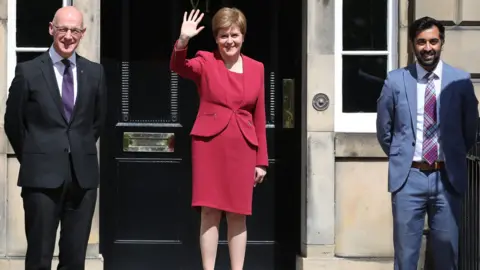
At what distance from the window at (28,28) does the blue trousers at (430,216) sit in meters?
3.18

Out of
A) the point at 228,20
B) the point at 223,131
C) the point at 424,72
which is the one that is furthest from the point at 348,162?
the point at 228,20

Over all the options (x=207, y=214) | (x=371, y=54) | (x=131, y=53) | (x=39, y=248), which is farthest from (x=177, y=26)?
(x=39, y=248)

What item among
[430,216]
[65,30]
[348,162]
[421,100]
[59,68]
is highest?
[65,30]

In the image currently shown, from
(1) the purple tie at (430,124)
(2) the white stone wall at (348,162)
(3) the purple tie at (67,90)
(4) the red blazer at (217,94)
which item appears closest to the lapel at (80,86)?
(3) the purple tie at (67,90)

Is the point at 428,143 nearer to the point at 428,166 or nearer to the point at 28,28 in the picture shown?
the point at 428,166

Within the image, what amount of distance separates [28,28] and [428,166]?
11.2 ft

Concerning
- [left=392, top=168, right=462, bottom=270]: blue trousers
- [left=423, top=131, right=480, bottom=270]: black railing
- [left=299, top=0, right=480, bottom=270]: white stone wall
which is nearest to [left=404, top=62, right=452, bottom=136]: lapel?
[left=392, top=168, right=462, bottom=270]: blue trousers

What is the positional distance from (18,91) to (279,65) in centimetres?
288

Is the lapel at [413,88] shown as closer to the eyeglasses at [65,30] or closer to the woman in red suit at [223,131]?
the woman in red suit at [223,131]

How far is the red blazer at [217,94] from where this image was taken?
17.0ft

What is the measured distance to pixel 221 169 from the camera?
5.22m

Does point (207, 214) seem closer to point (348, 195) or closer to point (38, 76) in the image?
point (38, 76)

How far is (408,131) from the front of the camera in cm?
509

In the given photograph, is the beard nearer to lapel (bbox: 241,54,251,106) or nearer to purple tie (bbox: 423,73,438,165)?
purple tie (bbox: 423,73,438,165)
